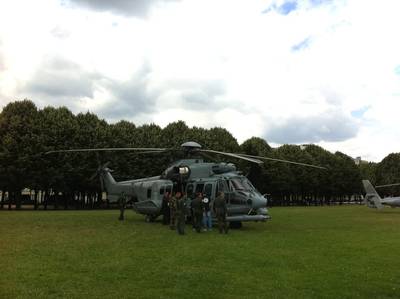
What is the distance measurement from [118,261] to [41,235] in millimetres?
7666

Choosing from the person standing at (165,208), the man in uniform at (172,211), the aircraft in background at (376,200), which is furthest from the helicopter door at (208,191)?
the aircraft in background at (376,200)

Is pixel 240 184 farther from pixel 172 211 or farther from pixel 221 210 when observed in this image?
pixel 172 211

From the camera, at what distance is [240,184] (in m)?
23.6

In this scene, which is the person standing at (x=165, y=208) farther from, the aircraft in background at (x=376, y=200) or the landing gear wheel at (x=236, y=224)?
the aircraft in background at (x=376, y=200)

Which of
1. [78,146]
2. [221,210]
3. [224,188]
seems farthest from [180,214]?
[78,146]

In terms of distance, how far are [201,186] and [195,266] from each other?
12.6 metres

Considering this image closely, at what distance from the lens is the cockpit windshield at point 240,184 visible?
Result: 2339 cm

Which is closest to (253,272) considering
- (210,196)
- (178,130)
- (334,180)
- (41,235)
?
(41,235)

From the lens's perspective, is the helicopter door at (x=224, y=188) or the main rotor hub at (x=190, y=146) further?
the main rotor hub at (x=190, y=146)

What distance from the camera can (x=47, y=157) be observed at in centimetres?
4741

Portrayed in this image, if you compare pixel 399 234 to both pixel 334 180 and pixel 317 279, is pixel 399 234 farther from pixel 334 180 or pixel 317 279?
pixel 334 180

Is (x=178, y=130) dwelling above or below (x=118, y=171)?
above

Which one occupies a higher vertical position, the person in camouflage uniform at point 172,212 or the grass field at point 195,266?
the person in camouflage uniform at point 172,212

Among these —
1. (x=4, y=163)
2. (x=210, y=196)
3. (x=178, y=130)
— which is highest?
(x=178, y=130)
